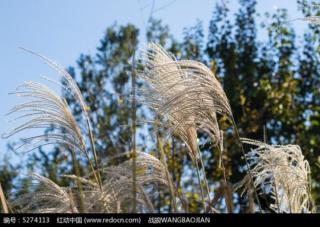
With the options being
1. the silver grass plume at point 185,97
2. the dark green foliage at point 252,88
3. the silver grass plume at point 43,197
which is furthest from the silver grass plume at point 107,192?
the dark green foliage at point 252,88

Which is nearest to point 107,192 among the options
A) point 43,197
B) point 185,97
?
point 43,197

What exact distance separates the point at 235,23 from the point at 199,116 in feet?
43.2

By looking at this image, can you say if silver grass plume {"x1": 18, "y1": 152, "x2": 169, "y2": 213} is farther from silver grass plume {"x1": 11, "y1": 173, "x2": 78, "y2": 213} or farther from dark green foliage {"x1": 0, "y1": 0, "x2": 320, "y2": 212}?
dark green foliage {"x1": 0, "y1": 0, "x2": 320, "y2": 212}

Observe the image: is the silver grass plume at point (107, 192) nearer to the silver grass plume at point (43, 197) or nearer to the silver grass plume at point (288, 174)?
the silver grass plume at point (43, 197)

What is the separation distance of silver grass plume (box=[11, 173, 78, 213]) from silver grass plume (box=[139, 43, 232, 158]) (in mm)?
593

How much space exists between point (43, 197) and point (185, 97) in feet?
2.69

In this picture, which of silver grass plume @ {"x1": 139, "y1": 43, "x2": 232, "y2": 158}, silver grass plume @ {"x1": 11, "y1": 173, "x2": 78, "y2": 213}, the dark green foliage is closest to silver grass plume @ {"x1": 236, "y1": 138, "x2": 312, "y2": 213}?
silver grass plume @ {"x1": 139, "y1": 43, "x2": 232, "y2": 158}

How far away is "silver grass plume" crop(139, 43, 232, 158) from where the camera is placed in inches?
139

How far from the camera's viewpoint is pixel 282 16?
15.8 m

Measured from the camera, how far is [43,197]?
138 inches

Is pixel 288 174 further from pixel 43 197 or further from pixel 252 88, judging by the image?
Answer: pixel 252 88

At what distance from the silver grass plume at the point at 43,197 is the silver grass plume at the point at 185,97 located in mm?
593
